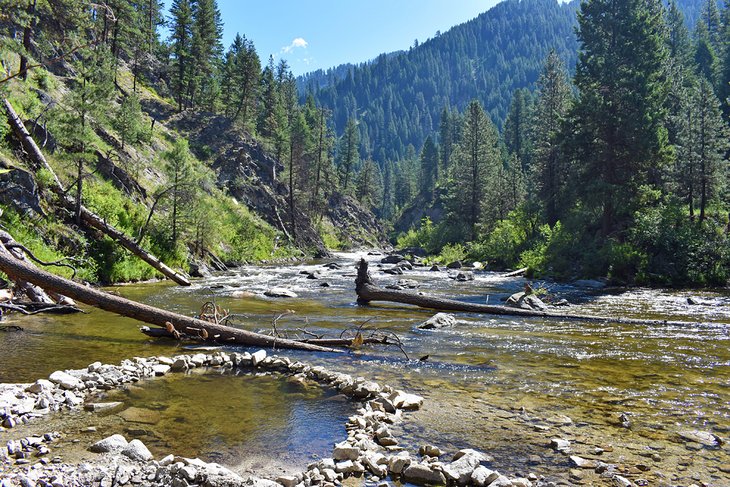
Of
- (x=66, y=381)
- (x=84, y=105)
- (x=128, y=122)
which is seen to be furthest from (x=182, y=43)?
(x=66, y=381)

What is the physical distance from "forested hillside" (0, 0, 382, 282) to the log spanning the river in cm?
1117

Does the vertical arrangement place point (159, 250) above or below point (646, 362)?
above

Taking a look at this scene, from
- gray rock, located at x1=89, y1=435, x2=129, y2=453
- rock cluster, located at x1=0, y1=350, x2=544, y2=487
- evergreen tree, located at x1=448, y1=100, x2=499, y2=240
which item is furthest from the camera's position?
evergreen tree, located at x1=448, y1=100, x2=499, y2=240

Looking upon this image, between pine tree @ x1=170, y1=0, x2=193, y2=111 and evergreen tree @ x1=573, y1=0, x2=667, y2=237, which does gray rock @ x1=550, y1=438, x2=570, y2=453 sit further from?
pine tree @ x1=170, y1=0, x2=193, y2=111

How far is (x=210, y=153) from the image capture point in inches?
2297

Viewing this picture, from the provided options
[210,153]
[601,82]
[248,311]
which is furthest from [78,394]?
[210,153]

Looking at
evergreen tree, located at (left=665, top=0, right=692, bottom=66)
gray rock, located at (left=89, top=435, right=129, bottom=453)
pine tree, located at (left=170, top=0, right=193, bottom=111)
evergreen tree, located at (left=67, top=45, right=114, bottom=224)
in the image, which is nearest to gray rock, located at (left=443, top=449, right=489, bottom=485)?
gray rock, located at (left=89, top=435, right=129, bottom=453)

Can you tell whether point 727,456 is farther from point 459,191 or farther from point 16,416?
point 459,191

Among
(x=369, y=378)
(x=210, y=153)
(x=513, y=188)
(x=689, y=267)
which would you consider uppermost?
(x=210, y=153)

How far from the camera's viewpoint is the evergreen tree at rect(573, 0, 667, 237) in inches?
1148

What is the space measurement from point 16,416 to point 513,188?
186ft

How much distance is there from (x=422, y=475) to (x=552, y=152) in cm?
4425

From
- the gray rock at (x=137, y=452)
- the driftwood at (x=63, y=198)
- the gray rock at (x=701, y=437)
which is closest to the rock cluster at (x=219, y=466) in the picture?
the gray rock at (x=137, y=452)

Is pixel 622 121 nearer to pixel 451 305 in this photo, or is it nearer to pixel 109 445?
pixel 451 305
